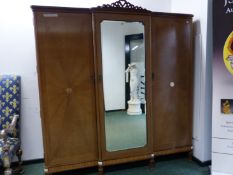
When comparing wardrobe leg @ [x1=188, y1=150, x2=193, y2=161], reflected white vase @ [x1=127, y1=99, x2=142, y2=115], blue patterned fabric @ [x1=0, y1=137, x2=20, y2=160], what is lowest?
wardrobe leg @ [x1=188, y1=150, x2=193, y2=161]

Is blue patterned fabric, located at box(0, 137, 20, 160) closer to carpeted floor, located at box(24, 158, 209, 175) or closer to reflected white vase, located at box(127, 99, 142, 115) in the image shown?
carpeted floor, located at box(24, 158, 209, 175)

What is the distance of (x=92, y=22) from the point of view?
2.17 metres

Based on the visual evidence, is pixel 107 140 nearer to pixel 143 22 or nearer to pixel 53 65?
pixel 53 65

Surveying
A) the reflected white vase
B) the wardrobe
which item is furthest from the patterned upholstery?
the reflected white vase

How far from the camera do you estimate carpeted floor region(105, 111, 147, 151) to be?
2369mm

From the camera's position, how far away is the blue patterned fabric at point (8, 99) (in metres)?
2.43

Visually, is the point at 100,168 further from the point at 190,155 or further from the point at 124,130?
the point at 190,155

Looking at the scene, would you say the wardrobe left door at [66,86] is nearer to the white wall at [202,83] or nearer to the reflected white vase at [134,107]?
the reflected white vase at [134,107]

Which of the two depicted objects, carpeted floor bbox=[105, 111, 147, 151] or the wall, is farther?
the wall

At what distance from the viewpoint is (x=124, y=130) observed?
244cm

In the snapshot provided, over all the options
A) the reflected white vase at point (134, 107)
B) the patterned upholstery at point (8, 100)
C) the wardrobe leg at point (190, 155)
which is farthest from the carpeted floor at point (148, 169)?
the reflected white vase at point (134, 107)

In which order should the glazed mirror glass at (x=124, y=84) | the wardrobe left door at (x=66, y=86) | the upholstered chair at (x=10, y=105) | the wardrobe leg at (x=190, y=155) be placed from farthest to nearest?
the wardrobe leg at (x=190, y=155) → the upholstered chair at (x=10, y=105) → the glazed mirror glass at (x=124, y=84) → the wardrobe left door at (x=66, y=86)

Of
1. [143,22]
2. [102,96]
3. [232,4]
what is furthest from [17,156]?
[232,4]

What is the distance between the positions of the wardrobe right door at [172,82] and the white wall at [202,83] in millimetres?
85
